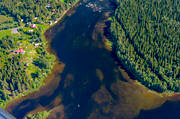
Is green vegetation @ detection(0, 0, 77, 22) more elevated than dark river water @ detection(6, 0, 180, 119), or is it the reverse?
green vegetation @ detection(0, 0, 77, 22)

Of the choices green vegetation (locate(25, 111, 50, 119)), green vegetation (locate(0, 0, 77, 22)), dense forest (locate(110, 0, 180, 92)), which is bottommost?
green vegetation (locate(25, 111, 50, 119))

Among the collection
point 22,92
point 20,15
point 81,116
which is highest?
point 20,15

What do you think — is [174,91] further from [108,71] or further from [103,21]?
[103,21]

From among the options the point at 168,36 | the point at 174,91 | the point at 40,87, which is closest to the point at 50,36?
the point at 40,87

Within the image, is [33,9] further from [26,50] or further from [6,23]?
[26,50]

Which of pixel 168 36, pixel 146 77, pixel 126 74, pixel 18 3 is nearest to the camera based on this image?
pixel 146 77

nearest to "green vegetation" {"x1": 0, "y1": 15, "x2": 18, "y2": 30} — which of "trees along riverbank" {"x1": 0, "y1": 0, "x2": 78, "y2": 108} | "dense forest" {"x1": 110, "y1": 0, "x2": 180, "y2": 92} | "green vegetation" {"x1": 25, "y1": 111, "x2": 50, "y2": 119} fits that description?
"trees along riverbank" {"x1": 0, "y1": 0, "x2": 78, "y2": 108}

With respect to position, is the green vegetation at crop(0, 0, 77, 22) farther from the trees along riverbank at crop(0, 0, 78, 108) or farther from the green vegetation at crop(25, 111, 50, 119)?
the green vegetation at crop(25, 111, 50, 119)

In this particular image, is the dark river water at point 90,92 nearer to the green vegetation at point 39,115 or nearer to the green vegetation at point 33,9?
the green vegetation at point 39,115
